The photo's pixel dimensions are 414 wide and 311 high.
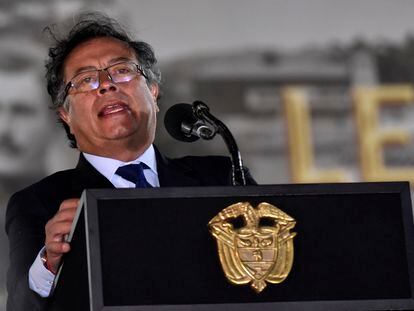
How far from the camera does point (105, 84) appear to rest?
2.67m

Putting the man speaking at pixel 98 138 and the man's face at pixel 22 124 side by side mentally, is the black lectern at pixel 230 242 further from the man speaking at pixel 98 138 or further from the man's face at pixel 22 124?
the man's face at pixel 22 124

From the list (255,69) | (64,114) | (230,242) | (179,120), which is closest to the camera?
(230,242)

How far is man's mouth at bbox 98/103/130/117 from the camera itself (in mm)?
2637

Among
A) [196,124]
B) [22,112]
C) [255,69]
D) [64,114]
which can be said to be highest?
[255,69]

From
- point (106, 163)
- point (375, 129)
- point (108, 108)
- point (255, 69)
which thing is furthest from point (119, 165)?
point (375, 129)

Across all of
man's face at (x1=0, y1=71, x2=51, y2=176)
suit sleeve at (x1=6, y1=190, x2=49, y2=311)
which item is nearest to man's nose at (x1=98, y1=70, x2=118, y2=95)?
suit sleeve at (x1=6, y1=190, x2=49, y2=311)

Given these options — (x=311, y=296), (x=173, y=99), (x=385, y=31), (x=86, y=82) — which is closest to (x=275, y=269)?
(x=311, y=296)

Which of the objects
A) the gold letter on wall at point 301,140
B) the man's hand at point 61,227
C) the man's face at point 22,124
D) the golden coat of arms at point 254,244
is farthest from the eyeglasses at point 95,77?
the gold letter on wall at point 301,140

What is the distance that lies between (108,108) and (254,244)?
563mm

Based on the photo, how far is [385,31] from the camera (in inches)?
232

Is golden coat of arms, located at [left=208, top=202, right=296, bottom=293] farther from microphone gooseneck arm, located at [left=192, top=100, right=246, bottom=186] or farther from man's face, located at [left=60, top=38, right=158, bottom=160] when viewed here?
man's face, located at [left=60, top=38, right=158, bottom=160]

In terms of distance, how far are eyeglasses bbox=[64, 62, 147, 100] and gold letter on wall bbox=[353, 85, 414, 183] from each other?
3165mm

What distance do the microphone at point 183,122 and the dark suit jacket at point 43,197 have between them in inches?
6.4

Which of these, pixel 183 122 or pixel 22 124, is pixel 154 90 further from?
pixel 22 124
